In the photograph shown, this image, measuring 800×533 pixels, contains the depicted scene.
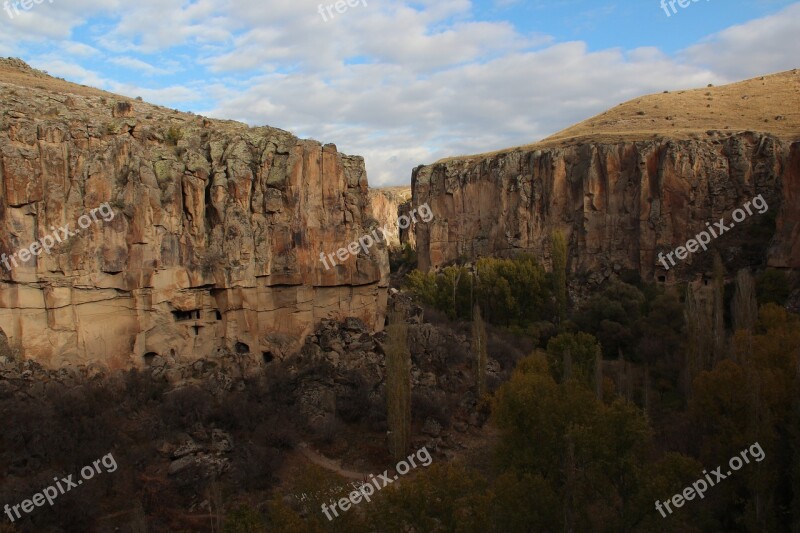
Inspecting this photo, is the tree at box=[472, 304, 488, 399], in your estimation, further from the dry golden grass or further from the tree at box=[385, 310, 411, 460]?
the dry golden grass

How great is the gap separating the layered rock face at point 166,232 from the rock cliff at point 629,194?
25.0m

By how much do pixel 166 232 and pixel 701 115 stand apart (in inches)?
2132

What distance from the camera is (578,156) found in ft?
181

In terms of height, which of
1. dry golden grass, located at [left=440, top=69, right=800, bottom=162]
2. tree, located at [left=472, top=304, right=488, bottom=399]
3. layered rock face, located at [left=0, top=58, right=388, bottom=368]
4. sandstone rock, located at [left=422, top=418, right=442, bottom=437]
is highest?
dry golden grass, located at [left=440, top=69, right=800, bottom=162]

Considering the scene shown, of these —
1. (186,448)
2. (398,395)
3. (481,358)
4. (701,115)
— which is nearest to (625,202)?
(701,115)

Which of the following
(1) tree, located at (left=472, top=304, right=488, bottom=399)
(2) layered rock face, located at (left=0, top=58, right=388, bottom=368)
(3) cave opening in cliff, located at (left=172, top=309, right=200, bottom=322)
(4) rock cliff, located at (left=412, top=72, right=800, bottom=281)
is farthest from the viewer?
(4) rock cliff, located at (left=412, top=72, right=800, bottom=281)

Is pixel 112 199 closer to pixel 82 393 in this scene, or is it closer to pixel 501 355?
pixel 82 393

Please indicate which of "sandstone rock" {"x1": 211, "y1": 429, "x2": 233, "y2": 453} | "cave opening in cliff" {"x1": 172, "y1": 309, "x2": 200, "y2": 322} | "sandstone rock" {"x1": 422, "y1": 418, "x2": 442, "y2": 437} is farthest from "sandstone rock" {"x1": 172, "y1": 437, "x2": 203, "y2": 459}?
"sandstone rock" {"x1": 422, "y1": 418, "x2": 442, "y2": 437}

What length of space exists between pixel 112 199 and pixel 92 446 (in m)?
9.49

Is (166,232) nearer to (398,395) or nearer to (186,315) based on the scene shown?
(186,315)

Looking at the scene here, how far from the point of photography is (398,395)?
24.8 metres

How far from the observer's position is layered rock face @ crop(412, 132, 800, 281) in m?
46.1

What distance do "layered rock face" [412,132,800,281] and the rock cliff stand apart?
0.08 meters

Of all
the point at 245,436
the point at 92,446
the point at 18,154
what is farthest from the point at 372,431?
the point at 18,154
